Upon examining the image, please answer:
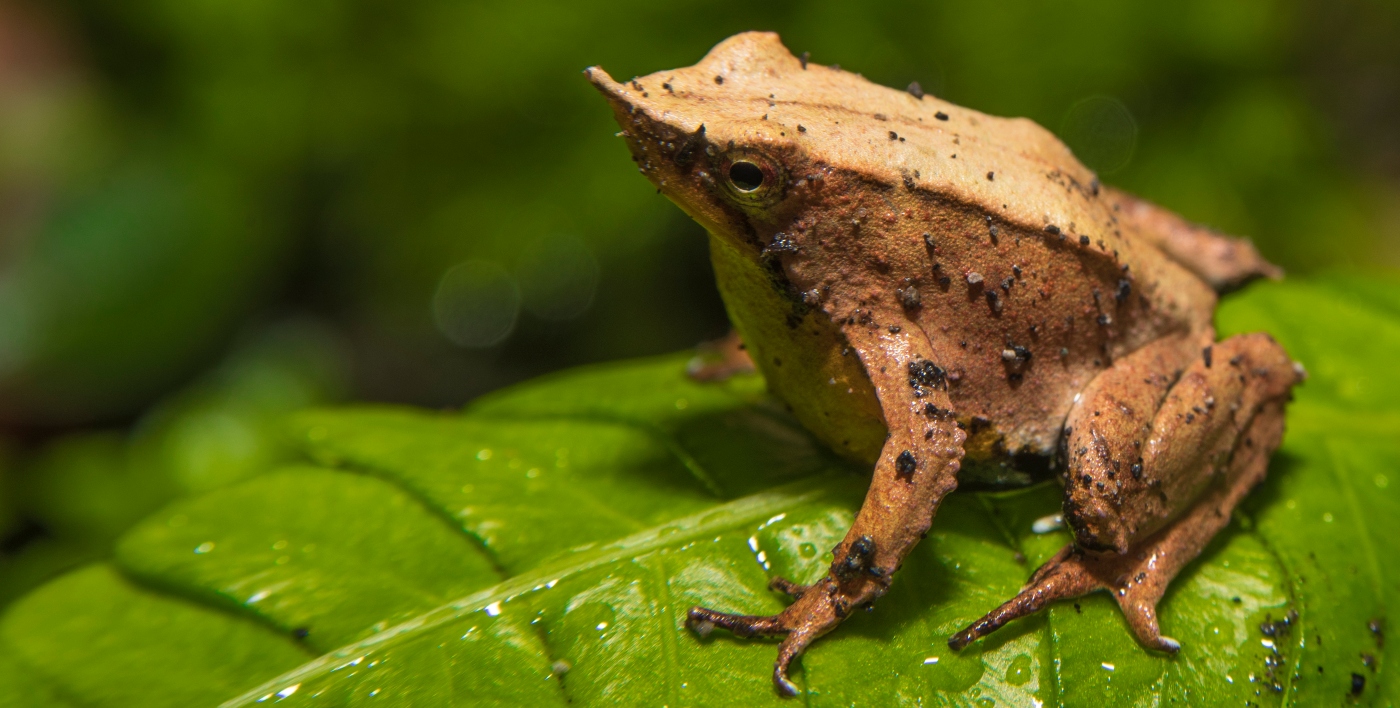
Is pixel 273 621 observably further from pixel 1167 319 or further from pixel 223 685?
pixel 1167 319

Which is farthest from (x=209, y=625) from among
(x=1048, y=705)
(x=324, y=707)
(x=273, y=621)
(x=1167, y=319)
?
(x=1167, y=319)

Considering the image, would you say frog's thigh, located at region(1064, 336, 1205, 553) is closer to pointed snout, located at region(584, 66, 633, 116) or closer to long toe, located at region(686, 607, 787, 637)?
long toe, located at region(686, 607, 787, 637)

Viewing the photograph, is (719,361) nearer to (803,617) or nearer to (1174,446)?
(803,617)

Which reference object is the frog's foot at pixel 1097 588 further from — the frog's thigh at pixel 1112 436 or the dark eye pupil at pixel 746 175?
the dark eye pupil at pixel 746 175

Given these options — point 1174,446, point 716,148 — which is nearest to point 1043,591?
point 1174,446

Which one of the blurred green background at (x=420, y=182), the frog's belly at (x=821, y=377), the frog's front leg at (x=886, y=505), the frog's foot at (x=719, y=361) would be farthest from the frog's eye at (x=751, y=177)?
the blurred green background at (x=420, y=182)

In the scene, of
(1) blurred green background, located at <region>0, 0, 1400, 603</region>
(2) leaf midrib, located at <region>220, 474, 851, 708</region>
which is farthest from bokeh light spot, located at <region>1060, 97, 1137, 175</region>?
(2) leaf midrib, located at <region>220, 474, 851, 708</region>

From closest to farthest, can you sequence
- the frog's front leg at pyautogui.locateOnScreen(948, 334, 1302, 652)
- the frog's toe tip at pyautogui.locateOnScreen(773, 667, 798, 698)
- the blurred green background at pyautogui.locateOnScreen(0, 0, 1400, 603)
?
1. the frog's toe tip at pyautogui.locateOnScreen(773, 667, 798, 698)
2. the frog's front leg at pyautogui.locateOnScreen(948, 334, 1302, 652)
3. the blurred green background at pyautogui.locateOnScreen(0, 0, 1400, 603)
